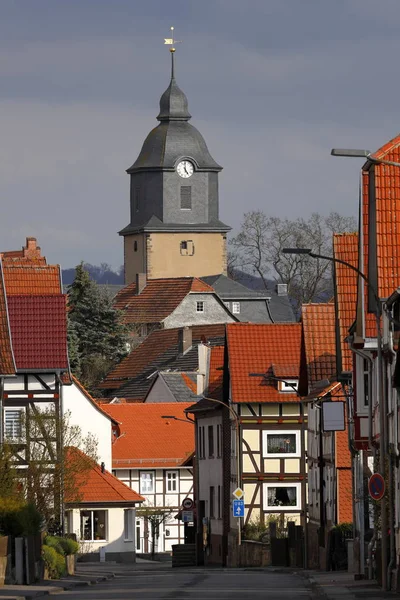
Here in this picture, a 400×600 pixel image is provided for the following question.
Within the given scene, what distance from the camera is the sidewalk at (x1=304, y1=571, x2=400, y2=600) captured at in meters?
31.1

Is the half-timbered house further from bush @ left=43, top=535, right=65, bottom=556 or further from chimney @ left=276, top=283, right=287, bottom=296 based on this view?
chimney @ left=276, top=283, right=287, bottom=296

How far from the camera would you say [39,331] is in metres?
57.5

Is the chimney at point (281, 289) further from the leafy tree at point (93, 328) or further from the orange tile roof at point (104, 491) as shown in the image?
the orange tile roof at point (104, 491)

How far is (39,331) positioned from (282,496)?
36.8 feet

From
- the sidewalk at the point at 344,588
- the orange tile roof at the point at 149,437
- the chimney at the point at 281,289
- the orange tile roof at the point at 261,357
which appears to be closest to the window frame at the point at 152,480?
the orange tile roof at the point at 149,437

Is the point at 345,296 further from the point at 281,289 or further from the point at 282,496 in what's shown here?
the point at 281,289

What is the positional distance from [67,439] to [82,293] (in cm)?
6966

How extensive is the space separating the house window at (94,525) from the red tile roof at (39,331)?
13956 mm

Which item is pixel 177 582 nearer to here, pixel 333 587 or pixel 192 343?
pixel 333 587

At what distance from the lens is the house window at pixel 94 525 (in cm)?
7025

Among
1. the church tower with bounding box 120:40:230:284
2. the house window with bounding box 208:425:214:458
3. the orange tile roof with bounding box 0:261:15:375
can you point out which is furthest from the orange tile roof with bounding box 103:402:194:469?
the church tower with bounding box 120:40:230:284

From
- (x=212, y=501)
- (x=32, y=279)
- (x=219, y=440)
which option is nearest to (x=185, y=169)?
(x=212, y=501)

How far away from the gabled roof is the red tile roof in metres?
52.0

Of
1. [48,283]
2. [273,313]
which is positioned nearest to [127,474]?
[48,283]
